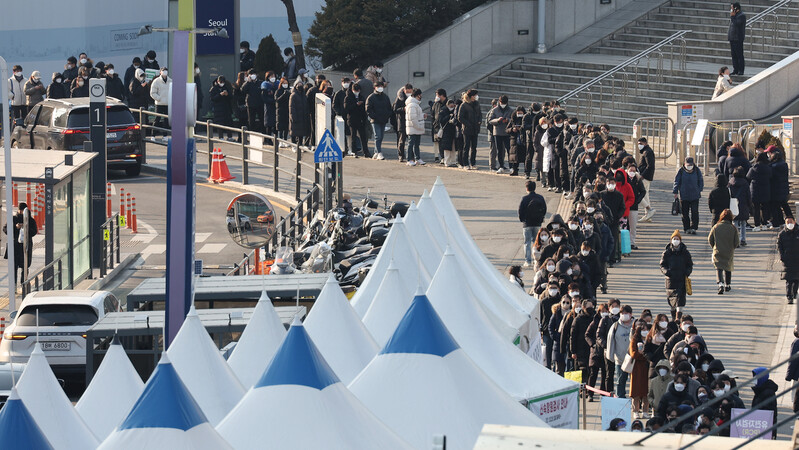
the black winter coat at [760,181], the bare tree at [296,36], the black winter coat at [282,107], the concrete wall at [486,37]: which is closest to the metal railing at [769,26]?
the concrete wall at [486,37]

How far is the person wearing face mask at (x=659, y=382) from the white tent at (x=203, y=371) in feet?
17.6

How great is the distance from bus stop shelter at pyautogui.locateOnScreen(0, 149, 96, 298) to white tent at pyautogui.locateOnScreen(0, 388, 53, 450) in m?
11.9

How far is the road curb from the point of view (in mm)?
23586

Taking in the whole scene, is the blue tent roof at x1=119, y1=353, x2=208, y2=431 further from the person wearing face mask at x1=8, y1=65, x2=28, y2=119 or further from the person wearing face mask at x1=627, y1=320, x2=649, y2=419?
the person wearing face mask at x1=8, y1=65, x2=28, y2=119

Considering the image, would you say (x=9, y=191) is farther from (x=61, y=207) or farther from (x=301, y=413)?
(x=301, y=413)

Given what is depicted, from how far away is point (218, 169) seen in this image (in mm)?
30969

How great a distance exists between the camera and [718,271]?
21.3 m

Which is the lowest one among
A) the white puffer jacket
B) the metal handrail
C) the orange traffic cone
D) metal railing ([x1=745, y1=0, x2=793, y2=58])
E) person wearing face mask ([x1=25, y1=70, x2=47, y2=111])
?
the orange traffic cone

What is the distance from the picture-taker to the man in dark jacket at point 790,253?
1997 cm

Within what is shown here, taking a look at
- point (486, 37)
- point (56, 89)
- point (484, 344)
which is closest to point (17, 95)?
point (56, 89)

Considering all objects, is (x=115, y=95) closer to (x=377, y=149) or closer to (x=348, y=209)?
(x=377, y=149)

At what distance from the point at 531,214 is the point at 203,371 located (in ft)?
36.3

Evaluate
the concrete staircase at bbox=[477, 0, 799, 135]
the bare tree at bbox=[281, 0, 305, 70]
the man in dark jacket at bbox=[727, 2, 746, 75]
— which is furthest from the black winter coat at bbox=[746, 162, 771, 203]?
the bare tree at bbox=[281, 0, 305, 70]

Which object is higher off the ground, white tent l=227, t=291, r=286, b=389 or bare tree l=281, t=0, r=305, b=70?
bare tree l=281, t=0, r=305, b=70
